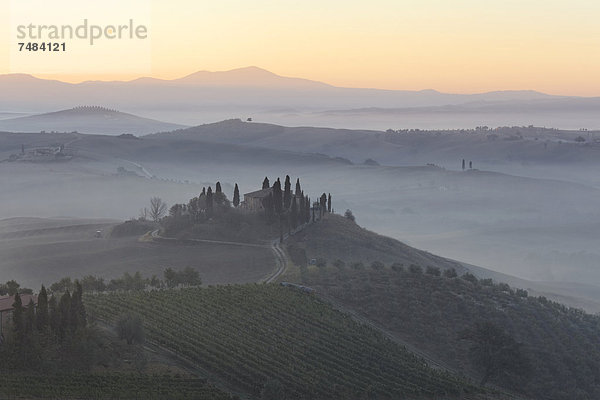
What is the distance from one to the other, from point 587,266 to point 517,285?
1511 inches

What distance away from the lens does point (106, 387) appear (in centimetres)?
3519

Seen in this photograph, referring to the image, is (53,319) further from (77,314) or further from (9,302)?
(9,302)

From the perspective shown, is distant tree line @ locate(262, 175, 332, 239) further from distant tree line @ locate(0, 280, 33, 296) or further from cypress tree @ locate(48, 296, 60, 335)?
cypress tree @ locate(48, 296, 60, 335)

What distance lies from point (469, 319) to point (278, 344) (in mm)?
18453

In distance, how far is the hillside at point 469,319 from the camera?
50.9 metres

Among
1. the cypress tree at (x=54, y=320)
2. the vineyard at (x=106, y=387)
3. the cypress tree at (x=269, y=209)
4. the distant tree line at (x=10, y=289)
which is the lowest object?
the vineyard at (x=106, y=387)

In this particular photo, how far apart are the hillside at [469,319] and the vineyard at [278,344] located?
4455mm

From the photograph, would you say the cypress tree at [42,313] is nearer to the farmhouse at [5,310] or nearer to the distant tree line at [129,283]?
the farmhouse at [5,310]

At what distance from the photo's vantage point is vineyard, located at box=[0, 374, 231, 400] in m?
33.3

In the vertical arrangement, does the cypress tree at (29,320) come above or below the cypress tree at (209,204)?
below

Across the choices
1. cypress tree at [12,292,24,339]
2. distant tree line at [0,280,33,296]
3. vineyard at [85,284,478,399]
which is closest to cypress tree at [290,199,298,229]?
vineyard at [85,284,478,399]

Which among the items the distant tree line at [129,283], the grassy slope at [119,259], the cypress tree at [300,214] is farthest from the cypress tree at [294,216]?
the distant tree line at [129,283]

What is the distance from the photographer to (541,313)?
6159 centimetres

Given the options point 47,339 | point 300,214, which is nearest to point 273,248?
point 300,214
